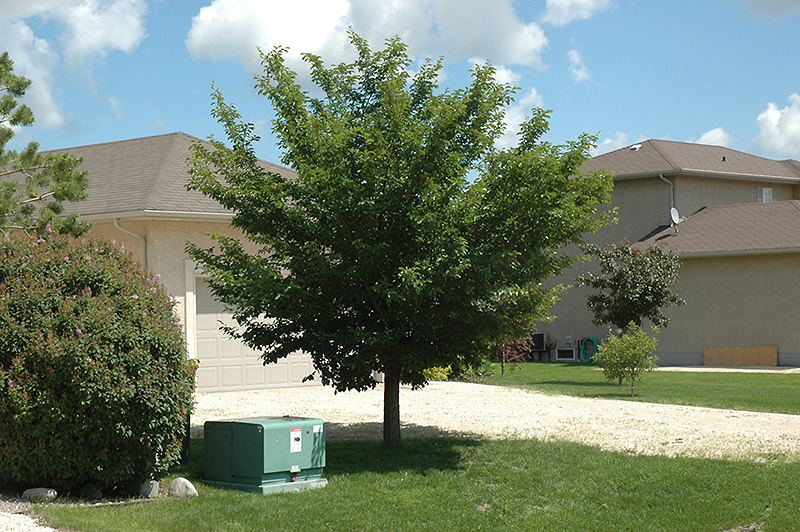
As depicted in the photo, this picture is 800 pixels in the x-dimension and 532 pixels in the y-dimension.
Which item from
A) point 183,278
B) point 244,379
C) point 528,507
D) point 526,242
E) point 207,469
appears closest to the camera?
point 528,507

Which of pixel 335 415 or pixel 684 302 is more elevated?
pixel 684 302

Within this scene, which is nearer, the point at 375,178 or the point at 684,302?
the point at 375,178

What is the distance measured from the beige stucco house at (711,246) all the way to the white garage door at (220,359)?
15.8 metres

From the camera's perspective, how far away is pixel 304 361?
18375mm

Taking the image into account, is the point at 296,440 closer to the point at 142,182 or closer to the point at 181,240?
the point at 181,240

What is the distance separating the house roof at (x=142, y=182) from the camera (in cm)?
1608

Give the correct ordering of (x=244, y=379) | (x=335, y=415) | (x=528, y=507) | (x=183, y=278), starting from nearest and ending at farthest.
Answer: (x=528, y=507)
(x=335, y=415)
(x=183, y=278)
(x=244, y=379)

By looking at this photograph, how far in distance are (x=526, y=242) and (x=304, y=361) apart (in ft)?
30.9

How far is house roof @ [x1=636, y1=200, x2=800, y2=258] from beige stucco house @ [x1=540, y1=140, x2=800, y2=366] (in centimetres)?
3

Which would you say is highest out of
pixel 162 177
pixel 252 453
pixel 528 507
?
pixel 162 177

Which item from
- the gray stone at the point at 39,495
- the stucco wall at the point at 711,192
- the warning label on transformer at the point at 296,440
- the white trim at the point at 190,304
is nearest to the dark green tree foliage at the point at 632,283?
the stucco wall at the point at 711,192

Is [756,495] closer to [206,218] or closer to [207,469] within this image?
[207,469]

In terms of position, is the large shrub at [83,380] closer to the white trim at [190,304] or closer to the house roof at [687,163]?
the white trim at [190,304]

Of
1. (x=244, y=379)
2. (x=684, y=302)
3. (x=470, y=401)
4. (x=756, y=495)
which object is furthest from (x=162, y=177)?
(x=684, y=302)
